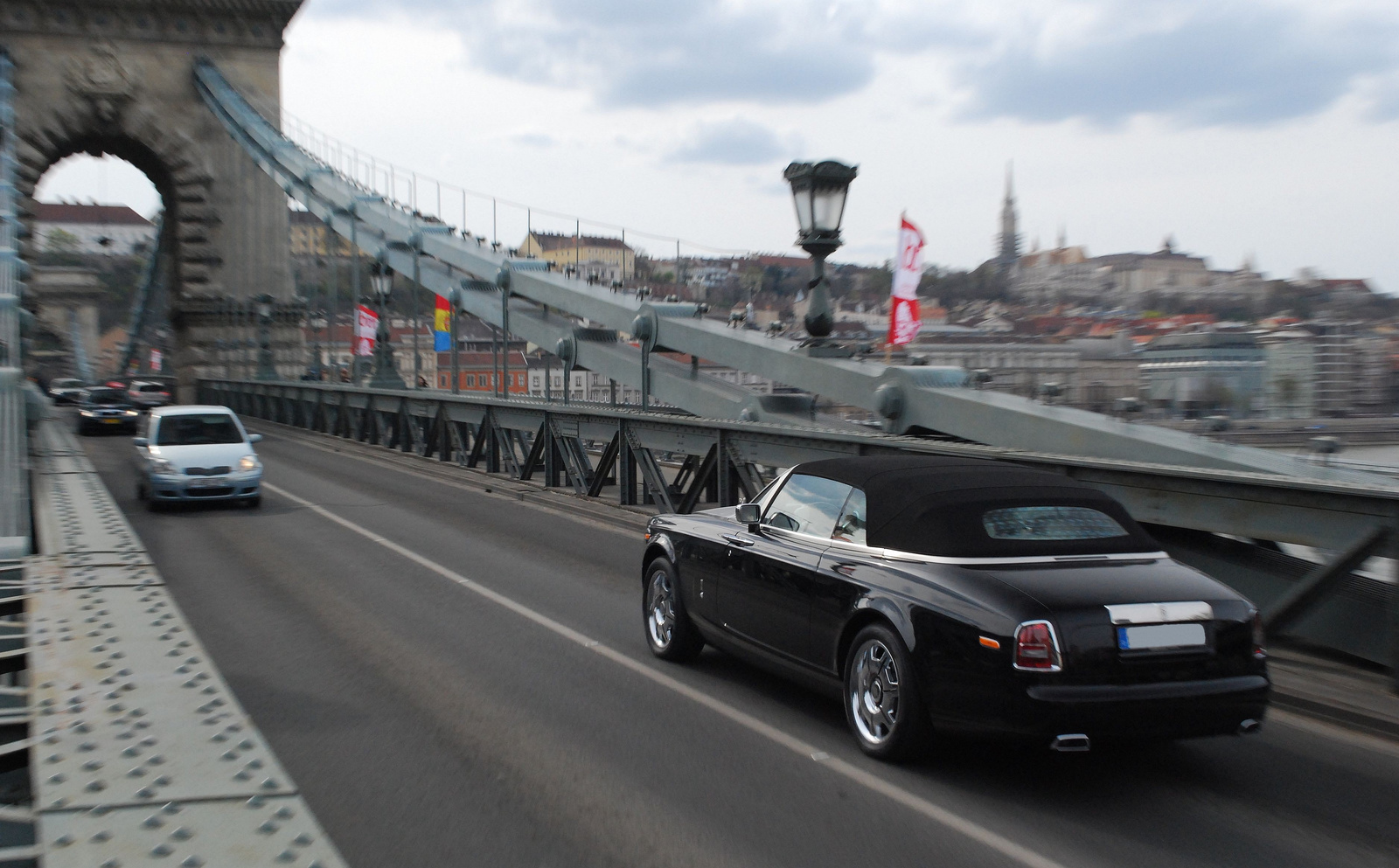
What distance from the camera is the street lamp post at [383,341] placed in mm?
30062

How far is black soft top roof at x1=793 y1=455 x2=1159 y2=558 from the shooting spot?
5.78 meters

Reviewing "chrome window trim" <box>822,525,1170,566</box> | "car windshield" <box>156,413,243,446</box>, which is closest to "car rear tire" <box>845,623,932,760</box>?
"chrome window trim" <box>822,525,1170,566</box>

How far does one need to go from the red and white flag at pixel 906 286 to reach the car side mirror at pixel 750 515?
16.9 ft

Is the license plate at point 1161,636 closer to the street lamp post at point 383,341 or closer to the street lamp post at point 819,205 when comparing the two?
the street lamp post at point 819,205

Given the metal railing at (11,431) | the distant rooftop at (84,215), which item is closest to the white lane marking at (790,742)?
the metal railing at (11,431)

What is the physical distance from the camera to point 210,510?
17.4m

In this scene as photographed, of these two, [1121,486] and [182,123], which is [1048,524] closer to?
[1121,486]

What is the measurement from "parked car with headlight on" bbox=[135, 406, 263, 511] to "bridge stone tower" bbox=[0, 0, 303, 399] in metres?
39.3

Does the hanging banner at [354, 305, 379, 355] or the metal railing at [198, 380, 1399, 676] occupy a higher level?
the hanging banner at [354, 305, 379, 355]

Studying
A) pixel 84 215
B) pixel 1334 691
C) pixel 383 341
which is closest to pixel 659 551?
pixel 1334 691

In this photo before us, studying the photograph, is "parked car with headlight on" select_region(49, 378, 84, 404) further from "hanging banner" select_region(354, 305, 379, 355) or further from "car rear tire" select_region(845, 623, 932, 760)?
"car rear tire" select_region(845, 623, 932, 760)

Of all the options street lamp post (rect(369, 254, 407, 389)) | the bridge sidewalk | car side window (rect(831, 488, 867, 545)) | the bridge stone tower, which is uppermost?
the bridge stone tower


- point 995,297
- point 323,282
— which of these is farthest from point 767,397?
point 323,282

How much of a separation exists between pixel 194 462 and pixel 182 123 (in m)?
46.9
